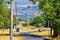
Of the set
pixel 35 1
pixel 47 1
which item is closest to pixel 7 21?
pixel 35 1

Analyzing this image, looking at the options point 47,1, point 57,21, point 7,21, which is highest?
point 47,1

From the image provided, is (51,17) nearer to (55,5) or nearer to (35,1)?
(55,5)

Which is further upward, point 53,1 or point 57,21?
point 53,1

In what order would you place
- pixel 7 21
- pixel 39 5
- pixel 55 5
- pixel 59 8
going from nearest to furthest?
1. pixel 59 8
2. pixel 55 5
3. pixel 39 5
4. pixel 7 21

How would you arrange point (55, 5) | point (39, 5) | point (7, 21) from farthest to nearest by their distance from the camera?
point (7, 21) → point (39, 5) → point (55, 5)

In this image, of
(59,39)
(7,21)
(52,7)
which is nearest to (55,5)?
(52,7)

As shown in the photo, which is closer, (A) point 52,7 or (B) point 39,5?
(A) point 52,7

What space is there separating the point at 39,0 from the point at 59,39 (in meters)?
7.90

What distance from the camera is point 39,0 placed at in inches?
1383

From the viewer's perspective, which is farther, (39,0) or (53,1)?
(39,0)

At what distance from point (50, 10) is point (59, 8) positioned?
100 inches

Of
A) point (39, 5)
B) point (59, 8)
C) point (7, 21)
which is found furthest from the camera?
point (7, 21)

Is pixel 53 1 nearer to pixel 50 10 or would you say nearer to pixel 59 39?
pixel 50 10

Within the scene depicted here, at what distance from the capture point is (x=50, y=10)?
29.0m
